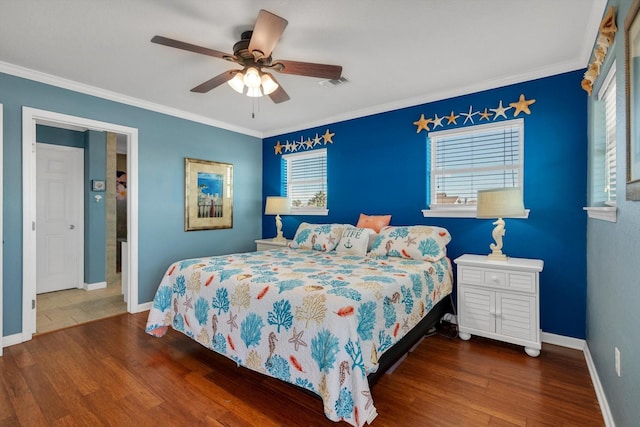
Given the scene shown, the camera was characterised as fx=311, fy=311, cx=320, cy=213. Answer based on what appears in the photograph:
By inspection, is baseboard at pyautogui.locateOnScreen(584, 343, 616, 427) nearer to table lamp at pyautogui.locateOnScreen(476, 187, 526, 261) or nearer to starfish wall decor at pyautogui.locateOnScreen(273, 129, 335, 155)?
table lamp at pyautogui.locateOnScreen(476, 187, 526, 261)

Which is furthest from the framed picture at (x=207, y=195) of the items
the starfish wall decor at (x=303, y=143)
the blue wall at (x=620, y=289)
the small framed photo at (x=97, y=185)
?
the blue wall at (x=620, y=289)

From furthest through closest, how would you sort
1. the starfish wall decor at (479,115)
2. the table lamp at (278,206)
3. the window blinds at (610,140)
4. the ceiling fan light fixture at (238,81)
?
the table lamp at (278,206)
the starfish wall decor at (479,115)
the ceiling fan light fixture at (238,81)
the window blinds at (610,140)

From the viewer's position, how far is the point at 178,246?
4062mm

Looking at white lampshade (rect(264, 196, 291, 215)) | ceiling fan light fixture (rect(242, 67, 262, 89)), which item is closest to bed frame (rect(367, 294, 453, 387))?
ceiling fan light fixture (rect(242, 67, 262, 89))

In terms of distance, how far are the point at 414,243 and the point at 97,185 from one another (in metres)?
4.70

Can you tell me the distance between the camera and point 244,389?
6.87 ft

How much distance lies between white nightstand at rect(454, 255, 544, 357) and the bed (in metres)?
0.22

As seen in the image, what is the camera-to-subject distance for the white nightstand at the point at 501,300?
8.28 ft

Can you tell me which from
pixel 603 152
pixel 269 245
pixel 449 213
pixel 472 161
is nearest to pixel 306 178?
pixel 269 245

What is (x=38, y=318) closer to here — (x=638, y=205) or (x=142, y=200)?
(x=142, y=200)

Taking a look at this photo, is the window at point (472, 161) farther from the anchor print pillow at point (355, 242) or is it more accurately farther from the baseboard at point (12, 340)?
the baseboard at point (12, 340)

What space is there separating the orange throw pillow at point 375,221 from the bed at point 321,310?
0.46 m

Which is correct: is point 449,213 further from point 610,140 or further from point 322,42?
point 322,42

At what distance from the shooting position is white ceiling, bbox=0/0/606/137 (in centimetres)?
196
